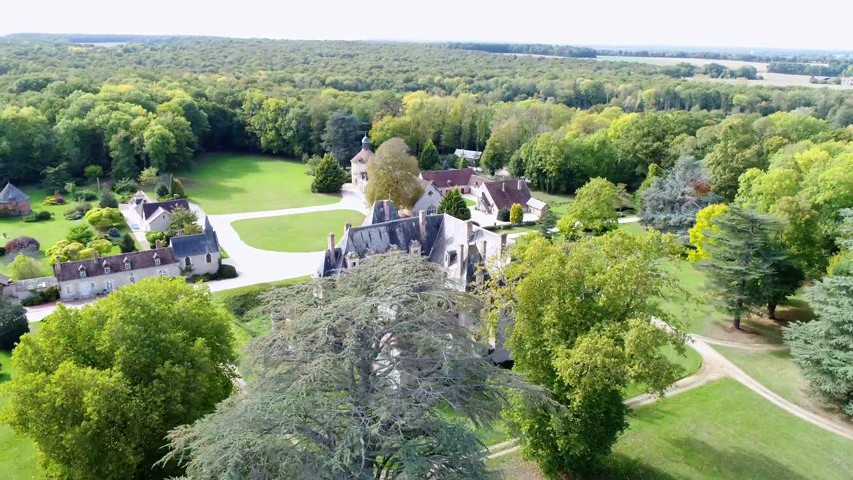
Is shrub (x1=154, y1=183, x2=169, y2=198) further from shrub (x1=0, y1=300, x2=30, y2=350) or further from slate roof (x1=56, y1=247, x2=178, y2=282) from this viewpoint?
shrub (x1=0, y1=300, x2=30, y2=350)

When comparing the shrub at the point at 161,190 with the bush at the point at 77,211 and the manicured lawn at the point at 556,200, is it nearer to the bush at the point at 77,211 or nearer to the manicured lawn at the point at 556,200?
the bush at the point at 77,211

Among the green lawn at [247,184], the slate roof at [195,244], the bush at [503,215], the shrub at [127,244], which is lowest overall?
the green lawn at [247,184]

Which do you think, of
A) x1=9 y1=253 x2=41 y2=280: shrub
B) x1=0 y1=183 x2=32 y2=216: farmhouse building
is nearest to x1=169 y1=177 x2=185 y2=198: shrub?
x1=0 y1=183 x2=32 y2=216: farmhouse building

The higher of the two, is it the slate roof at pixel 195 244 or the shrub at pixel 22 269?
the slate roof at pixel 195 244

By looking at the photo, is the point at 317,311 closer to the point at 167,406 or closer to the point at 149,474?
the point at 167,406

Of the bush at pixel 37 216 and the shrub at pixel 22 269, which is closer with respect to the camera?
the shrub at pixel 22 269

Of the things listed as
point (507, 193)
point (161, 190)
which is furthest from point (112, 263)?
point (507, 193)

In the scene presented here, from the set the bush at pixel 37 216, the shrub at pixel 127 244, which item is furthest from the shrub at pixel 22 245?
the bush at pixel 37 216
